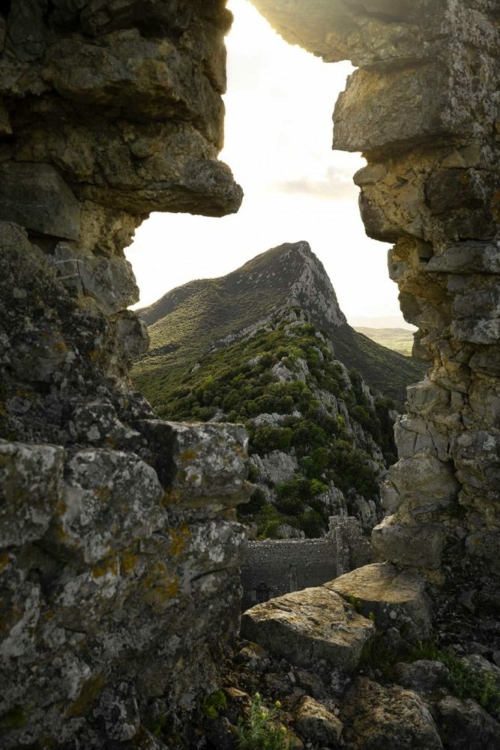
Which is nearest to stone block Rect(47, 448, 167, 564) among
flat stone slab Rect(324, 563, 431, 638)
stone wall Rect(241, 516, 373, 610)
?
flat stone slab Rect(324, 563, 431, 638)

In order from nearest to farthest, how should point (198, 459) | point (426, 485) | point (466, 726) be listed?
1. point (198, 459)
2. point (466, 726)
3. point (426, 485)

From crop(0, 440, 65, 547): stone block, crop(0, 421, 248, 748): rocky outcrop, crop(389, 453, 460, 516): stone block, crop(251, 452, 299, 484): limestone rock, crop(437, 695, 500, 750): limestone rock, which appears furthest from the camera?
crop(251, 452, 299, 484): limestone rock

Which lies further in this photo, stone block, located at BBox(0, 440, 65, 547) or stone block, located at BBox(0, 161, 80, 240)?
stone block, located at BBox(0, 161, 80, 240)

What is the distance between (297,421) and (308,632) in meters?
30.1

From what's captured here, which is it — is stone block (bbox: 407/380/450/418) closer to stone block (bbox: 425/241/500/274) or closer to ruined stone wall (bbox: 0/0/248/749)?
stone block (bbox: 425/241/500/274)

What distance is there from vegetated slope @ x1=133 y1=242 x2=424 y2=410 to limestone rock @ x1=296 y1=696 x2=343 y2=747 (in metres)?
41.5

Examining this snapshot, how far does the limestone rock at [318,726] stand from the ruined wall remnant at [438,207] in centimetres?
365

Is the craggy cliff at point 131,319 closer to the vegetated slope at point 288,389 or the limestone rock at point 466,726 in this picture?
the limestone rock at point 466,726

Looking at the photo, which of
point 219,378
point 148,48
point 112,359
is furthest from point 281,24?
point 219,378

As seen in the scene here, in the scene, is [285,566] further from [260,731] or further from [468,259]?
[260,731]

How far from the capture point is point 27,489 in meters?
3.61

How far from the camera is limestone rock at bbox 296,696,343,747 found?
500 cm

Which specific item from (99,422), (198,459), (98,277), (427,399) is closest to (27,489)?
(99,422)

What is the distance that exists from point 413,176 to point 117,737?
25.4 ft
